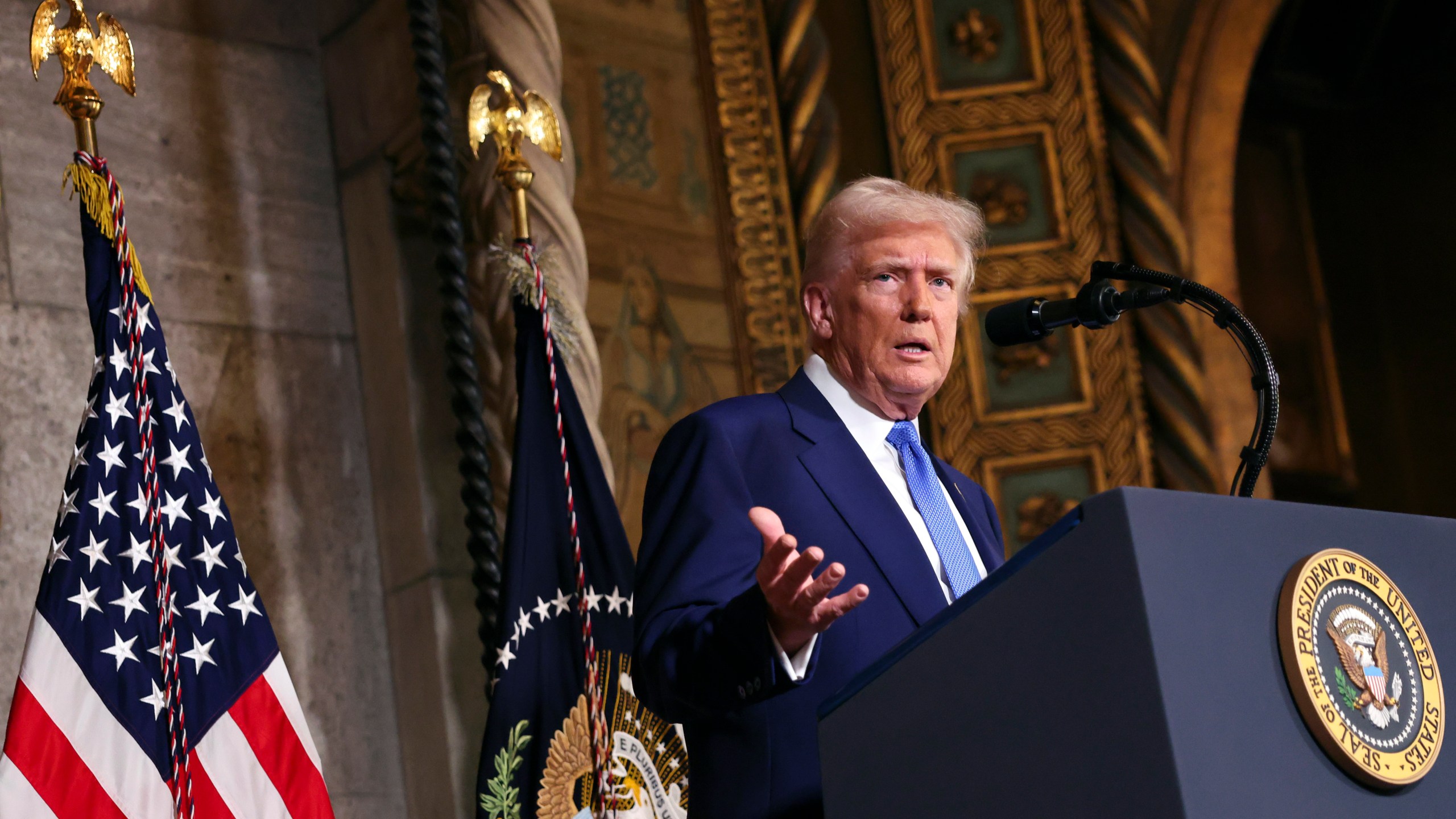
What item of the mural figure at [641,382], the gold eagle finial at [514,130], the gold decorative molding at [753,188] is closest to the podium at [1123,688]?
the gold eagle finial at [514,130]

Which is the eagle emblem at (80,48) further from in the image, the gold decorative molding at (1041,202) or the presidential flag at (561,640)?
the gold decorative molding at (1041,202)

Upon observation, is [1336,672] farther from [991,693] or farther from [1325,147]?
[1325,147]

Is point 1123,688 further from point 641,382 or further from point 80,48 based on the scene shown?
point 641,382

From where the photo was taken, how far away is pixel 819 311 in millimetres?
2498

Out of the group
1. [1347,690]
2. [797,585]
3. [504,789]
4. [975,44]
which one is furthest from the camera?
[975,44]

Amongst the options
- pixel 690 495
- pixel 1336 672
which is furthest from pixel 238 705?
pixel 1336 672

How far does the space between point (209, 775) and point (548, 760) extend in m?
0.73

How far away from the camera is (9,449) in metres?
3.75

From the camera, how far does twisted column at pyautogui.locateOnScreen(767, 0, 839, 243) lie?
5.07m

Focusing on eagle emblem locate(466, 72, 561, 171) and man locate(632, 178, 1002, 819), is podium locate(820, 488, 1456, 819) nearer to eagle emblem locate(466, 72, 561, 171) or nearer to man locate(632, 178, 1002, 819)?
man locate(632, 178, 1002, 819)

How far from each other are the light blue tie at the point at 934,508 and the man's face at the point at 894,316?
0.15 ft

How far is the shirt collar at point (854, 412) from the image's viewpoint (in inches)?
92.3

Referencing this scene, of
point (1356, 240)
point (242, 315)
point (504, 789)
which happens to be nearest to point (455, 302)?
point (242, 315)

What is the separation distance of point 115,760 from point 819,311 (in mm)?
1549
